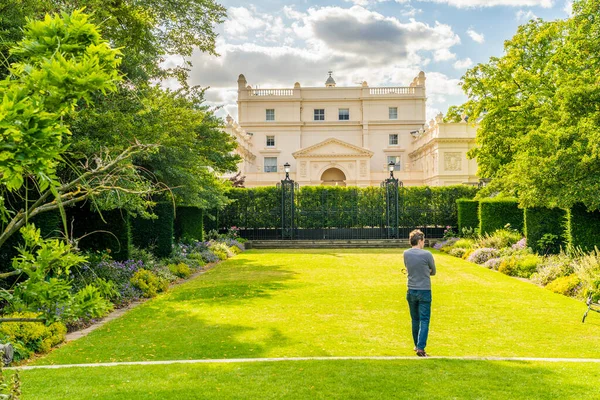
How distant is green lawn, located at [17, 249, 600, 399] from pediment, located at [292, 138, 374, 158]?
41.2 metres

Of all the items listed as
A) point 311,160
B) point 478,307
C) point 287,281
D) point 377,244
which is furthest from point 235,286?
point 311,160

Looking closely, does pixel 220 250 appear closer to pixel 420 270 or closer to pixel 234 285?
pixel 234 285

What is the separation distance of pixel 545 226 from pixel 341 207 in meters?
15.8

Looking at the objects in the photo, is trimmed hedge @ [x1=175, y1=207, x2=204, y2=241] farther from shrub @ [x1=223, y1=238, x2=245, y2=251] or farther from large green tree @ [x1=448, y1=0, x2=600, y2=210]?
large green tree @ [x1=448, y1=0, x2=600, y2=210]

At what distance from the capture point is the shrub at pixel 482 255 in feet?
64.9

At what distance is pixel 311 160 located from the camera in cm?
5584

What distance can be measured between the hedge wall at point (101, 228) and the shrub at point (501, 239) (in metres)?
14.1

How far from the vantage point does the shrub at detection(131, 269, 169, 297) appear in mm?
12980

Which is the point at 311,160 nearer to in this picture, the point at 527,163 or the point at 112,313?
the point at 527,163

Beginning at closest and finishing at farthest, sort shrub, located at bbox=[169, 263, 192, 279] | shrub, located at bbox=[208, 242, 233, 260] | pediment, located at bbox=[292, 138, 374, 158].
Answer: shrub, located at bbox=[169, 263, 192, 279] → shrub, located at bbox=[208, 242, 233, 260] → pediment, located at bbox=[292, 138, 374, 158]

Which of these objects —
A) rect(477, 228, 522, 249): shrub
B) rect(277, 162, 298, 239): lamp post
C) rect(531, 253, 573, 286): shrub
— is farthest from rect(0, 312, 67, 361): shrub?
rect(277, 162, 298, 239): lamp post

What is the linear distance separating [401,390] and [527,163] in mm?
11062

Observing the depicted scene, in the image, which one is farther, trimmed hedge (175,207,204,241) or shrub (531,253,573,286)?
trimmed hedge (175,207,204,241)

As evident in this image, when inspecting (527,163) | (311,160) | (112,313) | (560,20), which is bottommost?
(112,313)
